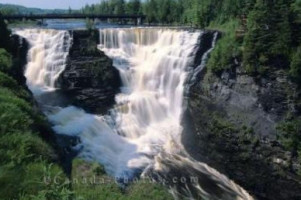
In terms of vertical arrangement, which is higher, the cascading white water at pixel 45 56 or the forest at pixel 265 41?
the forest at pixel 265 41

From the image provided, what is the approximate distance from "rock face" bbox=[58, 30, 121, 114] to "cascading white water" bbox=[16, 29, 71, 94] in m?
0.54

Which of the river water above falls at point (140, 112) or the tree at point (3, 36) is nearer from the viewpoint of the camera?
the river water above falls at point (140, 112)

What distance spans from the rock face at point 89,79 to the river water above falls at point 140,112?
56cm

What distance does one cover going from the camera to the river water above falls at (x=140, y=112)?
19770mm

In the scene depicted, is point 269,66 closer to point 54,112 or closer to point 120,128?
point 120,128

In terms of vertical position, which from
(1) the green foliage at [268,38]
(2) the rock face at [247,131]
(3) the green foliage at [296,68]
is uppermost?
(1) the green foliage at [268,38]

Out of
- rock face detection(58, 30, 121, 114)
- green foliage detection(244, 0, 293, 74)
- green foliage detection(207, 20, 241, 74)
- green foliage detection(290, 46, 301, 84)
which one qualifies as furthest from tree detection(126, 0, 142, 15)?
green foliage detection(290, 46, 301, 84)

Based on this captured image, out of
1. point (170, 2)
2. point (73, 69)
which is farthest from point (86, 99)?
point (170, 2)

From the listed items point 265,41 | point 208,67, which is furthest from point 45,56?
point 265,41

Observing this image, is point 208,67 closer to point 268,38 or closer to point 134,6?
point 268,38

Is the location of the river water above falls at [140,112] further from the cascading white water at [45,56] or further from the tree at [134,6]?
the tree at [134,6]

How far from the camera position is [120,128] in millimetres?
24938

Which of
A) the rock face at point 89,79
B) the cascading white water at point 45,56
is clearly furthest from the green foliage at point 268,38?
the cascading white water at point 45,56

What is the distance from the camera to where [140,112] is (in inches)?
1056
